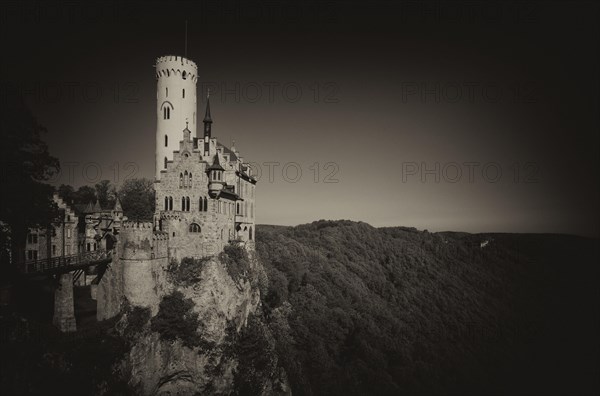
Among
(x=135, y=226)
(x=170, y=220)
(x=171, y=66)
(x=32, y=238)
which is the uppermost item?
(x=171, y=66)

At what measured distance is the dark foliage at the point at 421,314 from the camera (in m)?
47.9

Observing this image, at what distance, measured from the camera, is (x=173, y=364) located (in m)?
31.1

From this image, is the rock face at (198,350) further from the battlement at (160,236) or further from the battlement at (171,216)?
the battlement at (171,216)

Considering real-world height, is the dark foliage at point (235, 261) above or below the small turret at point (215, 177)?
below

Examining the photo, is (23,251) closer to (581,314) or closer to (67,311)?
(67,311)

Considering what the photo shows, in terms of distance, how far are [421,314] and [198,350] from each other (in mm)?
49612

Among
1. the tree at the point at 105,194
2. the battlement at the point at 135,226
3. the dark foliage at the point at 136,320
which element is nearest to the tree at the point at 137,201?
the tree at the point at 105,194

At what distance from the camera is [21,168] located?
74.5 feet

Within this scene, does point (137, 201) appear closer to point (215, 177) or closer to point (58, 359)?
point (215, 177)

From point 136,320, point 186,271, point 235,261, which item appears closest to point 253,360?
point 235,261

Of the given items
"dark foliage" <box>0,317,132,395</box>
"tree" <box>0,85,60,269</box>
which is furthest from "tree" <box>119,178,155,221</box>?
"tree" <box>0,85,60,269</box>

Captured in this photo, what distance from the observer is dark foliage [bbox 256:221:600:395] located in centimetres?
4794

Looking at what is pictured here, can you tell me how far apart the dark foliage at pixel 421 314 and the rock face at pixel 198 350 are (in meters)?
10.6

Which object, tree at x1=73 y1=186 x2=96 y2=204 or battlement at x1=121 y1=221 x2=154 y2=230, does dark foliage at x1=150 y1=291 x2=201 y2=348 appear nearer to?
battlement at x1=121 y1=221 x2=154 y2=230
